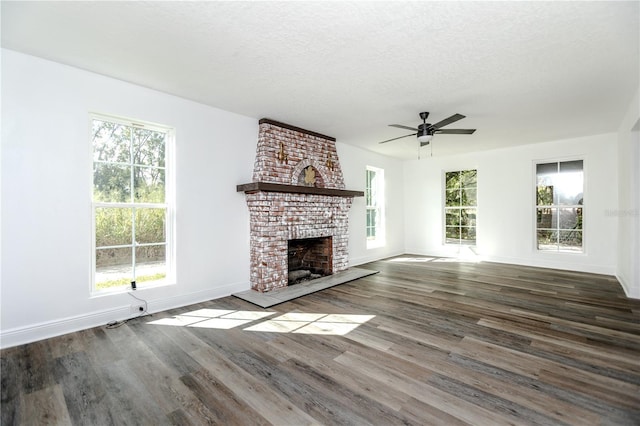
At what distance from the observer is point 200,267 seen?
12.9ft

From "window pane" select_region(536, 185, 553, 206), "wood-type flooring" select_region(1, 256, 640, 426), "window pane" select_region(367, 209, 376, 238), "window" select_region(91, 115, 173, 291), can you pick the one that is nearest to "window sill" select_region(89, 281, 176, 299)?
"window" select_region(91, 115, 173, 291)

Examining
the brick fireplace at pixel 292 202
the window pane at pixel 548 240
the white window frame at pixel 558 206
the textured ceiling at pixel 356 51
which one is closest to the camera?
the textured ceiling at pixel 356 51

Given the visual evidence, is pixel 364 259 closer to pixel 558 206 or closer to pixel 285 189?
pixel 285 189

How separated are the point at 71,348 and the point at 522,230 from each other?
24.9ft

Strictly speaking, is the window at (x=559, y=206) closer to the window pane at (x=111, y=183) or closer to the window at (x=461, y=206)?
the window at (x=461, y=206)

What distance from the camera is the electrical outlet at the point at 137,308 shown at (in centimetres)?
330

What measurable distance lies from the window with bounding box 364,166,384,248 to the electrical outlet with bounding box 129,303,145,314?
4.88 m

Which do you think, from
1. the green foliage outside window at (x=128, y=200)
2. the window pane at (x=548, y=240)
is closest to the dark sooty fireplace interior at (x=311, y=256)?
the green foliage outside window at (x=128, y=200)

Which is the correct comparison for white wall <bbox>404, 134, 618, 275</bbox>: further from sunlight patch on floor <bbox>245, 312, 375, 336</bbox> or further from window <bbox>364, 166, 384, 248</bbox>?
sunlight patch on floor <bbox>245, 312, 375, 336</bbox>

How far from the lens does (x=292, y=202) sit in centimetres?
469

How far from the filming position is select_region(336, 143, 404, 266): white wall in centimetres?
630

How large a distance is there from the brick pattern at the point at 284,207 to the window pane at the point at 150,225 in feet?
3.99

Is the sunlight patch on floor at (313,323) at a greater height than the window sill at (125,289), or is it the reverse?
the window sill at (125,289)

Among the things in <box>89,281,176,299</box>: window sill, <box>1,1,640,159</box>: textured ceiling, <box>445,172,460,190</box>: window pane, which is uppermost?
<box>1,1,640,159</box>: textured ceiling
